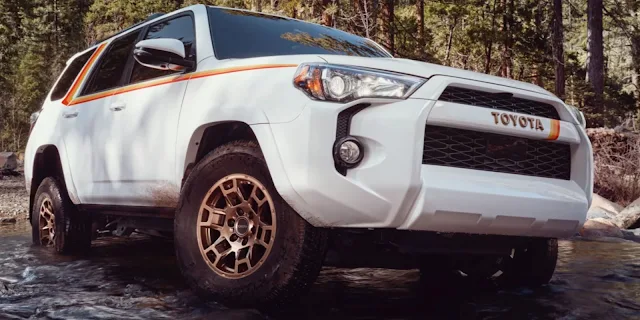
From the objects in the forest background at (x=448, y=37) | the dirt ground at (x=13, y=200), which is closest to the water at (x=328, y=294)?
the dirt ground at (x=13, y=200)

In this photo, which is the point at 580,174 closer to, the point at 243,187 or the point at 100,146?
the point at 243,187

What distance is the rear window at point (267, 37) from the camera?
3906mm

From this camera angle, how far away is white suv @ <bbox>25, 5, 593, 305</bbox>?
2.79 m

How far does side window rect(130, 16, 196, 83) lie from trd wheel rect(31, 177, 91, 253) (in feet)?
4.63

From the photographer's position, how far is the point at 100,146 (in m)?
4.43

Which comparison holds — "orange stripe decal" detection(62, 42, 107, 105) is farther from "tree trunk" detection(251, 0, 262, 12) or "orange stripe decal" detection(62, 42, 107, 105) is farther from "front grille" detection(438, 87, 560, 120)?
"tree trunk" detection(251, 0, 262, 12)

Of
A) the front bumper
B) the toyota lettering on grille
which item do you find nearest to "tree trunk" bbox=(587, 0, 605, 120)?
the toyota lettering on grille

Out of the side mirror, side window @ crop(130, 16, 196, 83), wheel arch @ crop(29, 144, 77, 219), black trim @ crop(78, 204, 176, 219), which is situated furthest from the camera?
wheel arch @ crop(29, 144, 77, 219)

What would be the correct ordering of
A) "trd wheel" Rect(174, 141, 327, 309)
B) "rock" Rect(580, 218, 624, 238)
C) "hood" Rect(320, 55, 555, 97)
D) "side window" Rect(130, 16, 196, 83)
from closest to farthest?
1. "trd wheel" Rect(174, 141, 327, 309)
2. "hood" Rect(320, 55, 555, 97)
3. "side window" Rect(130, 16, 196, 83)
4. "rock" Rect(580, 218, 624, 238)

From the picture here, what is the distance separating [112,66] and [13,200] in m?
7.44

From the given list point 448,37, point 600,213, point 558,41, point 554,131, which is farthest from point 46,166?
point 448,37

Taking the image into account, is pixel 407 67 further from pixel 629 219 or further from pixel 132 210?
pixel 629 219

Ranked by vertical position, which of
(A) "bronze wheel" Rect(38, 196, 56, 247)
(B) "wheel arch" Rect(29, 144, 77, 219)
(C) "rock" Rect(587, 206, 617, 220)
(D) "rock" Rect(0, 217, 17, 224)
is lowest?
(D) "rock" Rect(0, 217, 17, 224)

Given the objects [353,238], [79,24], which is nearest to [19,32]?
[79,24]
